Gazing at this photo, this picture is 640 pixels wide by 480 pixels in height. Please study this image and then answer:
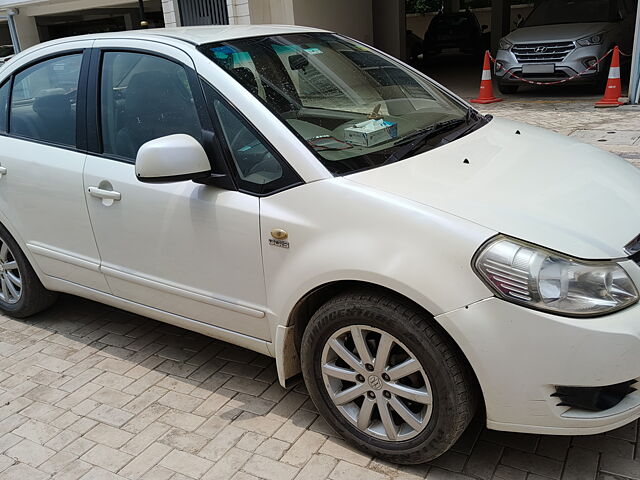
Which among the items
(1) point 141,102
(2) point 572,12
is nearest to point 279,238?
(1) point 141,102

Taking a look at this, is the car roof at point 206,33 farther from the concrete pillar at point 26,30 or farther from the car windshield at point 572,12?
the concrete pillar at point 26,30

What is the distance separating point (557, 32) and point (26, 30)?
1685 centimetres

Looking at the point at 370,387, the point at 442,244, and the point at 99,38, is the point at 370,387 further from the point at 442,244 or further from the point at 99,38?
the point at 99,38

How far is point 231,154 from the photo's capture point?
9.32 feet

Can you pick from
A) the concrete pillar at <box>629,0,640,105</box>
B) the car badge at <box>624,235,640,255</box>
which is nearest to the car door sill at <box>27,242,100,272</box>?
the car badge at <box>624,235,640,255</box>

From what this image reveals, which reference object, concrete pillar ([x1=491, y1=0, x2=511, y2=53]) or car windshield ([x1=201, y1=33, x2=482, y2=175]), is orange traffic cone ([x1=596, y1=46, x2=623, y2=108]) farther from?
concrete pillar ([x1=491, y1=0, x2=511, y2=53])

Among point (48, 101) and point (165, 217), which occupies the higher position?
point (48, 101)

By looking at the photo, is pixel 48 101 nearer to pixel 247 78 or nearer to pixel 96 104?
pixel 96 104

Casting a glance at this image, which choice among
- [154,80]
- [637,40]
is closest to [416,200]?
[154,80]

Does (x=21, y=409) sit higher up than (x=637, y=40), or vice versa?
(x=637, y=40)

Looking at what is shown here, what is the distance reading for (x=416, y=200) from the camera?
94.5 inches

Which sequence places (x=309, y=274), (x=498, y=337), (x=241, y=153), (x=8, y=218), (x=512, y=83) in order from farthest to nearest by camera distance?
(x=512, y=83) → (x=8, y=218) → (x=241, y=153) → (x=309, y=274) → (x=498, y=337)

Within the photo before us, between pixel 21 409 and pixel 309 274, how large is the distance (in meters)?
1.80

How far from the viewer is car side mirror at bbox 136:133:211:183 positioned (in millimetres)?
2707
